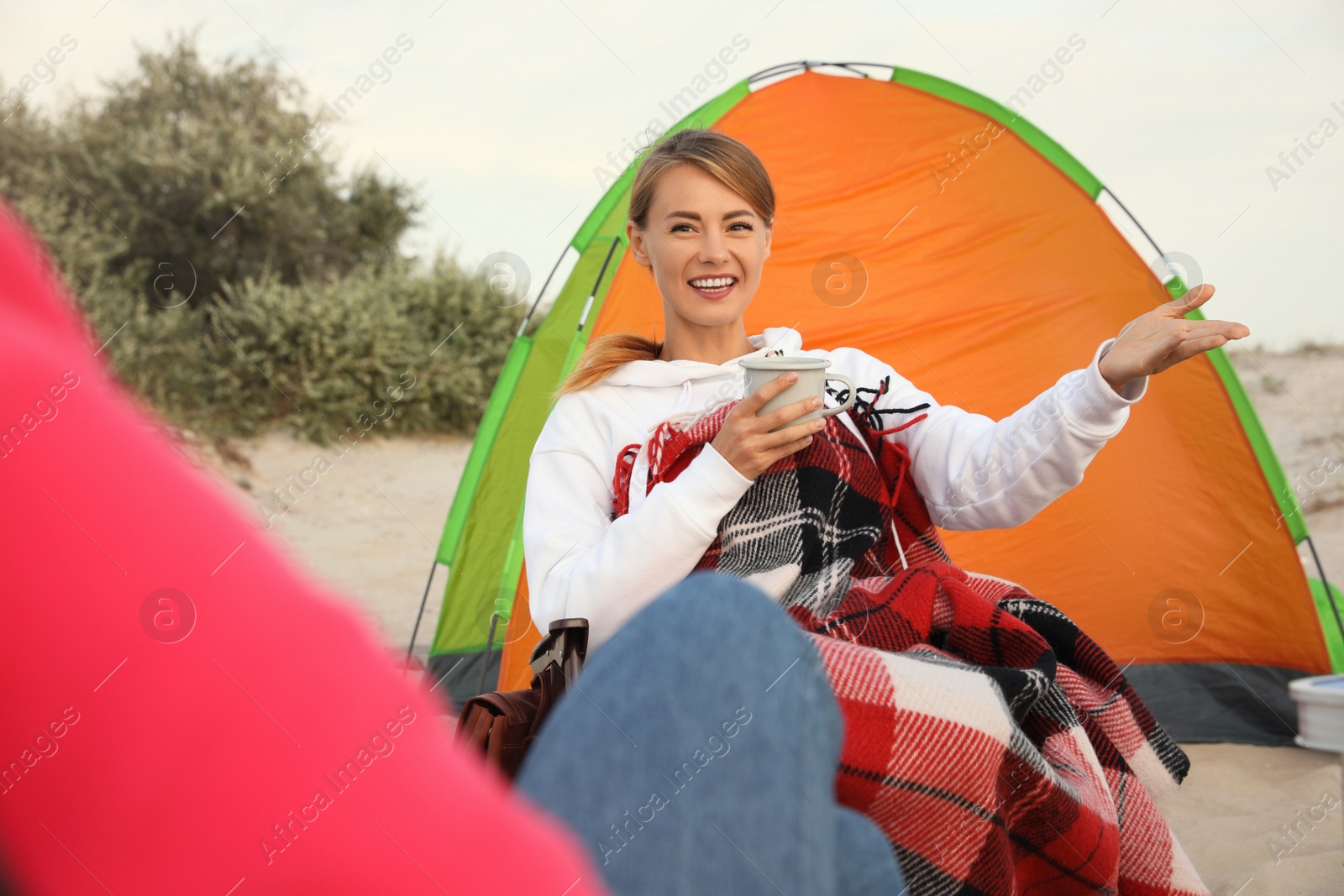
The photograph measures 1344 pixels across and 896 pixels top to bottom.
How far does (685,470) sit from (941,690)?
18.0 inches

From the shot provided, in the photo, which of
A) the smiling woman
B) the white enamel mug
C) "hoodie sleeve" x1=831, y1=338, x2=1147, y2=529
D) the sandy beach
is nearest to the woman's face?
the smiling woman

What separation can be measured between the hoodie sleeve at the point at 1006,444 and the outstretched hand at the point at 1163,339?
2 cm

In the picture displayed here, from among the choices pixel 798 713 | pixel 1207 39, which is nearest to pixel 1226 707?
pixel 798 713

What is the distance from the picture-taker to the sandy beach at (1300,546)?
1829 mm

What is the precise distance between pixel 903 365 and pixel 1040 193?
613mm

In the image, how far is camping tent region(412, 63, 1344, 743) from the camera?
8.02ft

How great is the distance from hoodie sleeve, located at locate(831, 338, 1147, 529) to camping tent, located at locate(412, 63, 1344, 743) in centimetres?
97

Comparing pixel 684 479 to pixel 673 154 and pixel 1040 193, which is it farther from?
pixel 1040 193

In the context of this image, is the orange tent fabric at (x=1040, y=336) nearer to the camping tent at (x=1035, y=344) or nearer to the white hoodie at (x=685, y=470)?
the camping tent at (x=1035, y=344)

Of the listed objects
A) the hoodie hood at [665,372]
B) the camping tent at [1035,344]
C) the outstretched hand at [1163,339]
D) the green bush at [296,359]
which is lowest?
the green bush at [296,359]

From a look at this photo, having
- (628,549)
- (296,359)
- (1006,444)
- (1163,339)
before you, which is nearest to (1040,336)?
(1006,444)

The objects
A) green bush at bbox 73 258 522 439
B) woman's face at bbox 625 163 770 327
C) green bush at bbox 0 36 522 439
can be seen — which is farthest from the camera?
green bush at bbox 0 36 522 439

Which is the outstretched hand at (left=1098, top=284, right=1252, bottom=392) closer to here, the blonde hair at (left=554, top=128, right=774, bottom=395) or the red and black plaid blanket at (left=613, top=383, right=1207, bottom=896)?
the red and black plaid blanket at (left=613, top=383, right=1207, bottom=896)

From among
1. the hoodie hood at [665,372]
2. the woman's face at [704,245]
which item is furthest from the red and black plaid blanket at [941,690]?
the woman's face at [704,245]
